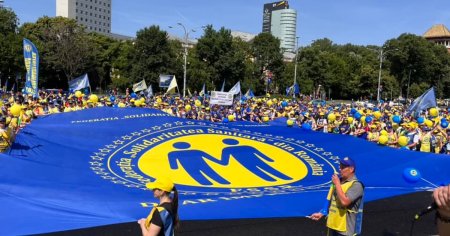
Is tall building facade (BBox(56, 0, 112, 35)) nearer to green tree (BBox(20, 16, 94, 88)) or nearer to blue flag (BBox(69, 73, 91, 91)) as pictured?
green tree (BBox(20, 16, 94, 88))

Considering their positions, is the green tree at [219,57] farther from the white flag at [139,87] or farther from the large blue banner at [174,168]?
the large blue banner at [174,168]

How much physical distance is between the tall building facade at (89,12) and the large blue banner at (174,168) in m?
141

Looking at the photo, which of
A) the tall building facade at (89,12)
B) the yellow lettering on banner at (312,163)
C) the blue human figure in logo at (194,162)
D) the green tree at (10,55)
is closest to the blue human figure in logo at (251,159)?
the blue human figure in logo at (194,162)

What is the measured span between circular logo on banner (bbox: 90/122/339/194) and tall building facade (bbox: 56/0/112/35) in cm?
14074

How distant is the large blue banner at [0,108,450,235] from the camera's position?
15.9 feet

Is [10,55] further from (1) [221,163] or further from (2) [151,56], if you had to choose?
(1) [221,163]

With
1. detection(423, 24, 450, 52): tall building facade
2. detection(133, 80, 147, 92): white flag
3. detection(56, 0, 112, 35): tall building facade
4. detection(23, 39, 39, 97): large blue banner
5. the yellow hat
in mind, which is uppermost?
detection(56, 0, 112, 35): tall building facade

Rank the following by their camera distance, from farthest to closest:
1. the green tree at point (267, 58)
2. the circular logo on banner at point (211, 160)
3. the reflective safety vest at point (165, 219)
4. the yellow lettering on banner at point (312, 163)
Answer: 1. the green tree at point (267, 58)
2. the yellow lettering on banner at point (312, 163)
3. the circular logo on banner at point (211, 160)
4. the reflective safety vest at point (165, 219)

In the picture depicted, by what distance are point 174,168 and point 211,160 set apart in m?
0.70

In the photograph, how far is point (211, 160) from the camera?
726 centimetres

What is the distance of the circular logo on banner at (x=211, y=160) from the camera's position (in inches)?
250

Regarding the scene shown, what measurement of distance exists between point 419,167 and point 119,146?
194 inches

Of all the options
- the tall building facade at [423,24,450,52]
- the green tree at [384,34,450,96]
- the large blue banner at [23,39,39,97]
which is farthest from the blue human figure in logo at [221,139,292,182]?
the tall building facade at [423,24,450,52]

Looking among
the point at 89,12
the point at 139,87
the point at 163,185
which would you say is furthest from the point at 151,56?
the point at 89,12
